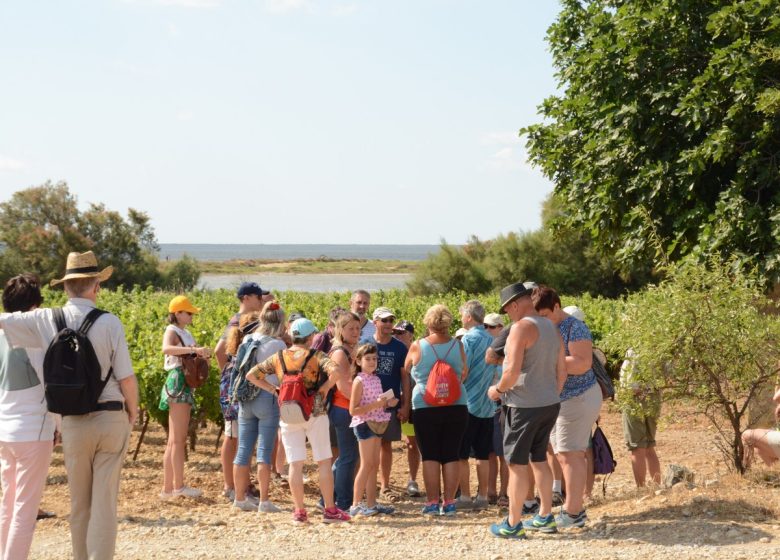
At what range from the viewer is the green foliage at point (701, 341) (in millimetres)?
8688

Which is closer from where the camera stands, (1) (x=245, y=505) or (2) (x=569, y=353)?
(2) (x=569, y=353)

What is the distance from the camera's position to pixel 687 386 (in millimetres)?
8945

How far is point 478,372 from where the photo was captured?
29.7 feet

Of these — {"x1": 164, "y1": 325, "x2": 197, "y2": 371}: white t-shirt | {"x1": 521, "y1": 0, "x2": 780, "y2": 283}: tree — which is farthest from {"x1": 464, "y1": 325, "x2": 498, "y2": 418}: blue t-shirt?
{"x1": 521, "y1": 0, "x2": 780, "y2": 283}: tree

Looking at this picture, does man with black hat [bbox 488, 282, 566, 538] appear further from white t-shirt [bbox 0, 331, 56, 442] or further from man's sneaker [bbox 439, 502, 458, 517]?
white t-shirt [bbox 0, 331, 56, 442]

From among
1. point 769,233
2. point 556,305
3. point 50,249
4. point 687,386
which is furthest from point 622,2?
point 50,249

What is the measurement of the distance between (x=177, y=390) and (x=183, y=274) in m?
58.4

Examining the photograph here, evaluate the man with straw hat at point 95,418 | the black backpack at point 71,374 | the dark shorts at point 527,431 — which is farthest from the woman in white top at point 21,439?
the dark shorts at point 527,431

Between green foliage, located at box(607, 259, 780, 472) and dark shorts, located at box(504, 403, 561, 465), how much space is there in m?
1.81

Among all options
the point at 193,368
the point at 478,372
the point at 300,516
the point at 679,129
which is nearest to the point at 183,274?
the point at 679,129

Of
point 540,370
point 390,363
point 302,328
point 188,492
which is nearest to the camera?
point 540,370

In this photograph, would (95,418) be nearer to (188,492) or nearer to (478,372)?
(188,492)

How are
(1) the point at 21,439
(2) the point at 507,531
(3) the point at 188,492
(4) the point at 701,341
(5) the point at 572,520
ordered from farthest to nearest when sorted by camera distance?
(3) the point at 188,492 → (4) the point at 701,341 → (5) the point at 572,520 → (2) the point at 507,531 → (1) the point at 21,439

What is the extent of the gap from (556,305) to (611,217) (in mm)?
10176
